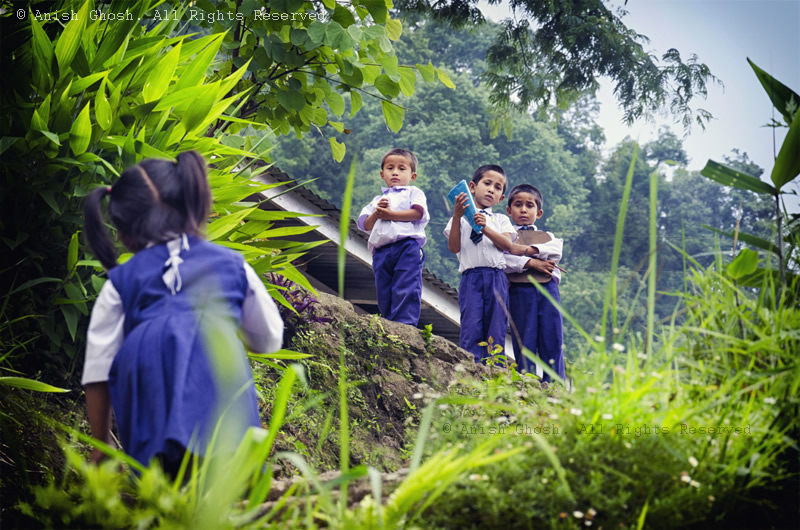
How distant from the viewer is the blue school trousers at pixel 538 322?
19.9 feet

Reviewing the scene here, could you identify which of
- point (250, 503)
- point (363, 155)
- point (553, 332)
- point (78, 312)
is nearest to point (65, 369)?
point (78, 312)

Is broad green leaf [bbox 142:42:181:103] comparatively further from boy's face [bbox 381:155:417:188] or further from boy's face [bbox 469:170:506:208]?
boy's face [bbox 469:170:506:208]

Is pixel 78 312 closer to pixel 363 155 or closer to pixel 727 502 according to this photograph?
pixel 727 502

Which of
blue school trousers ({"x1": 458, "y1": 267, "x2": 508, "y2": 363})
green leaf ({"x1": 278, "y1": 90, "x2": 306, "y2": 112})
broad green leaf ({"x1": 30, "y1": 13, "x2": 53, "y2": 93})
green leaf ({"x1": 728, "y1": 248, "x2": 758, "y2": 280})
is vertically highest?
green leaf ({"x1": 278, "y1": 90, "x2": 306, "y2": 112})

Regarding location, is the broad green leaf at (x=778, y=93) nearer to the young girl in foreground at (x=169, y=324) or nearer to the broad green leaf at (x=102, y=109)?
the young girl in foreground at (x=169, y=324)

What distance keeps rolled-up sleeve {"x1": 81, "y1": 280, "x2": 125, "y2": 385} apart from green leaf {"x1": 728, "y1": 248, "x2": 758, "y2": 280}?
6.37ft

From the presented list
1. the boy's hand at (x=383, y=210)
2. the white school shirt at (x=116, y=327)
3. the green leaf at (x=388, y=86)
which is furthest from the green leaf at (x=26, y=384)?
the boy's hand at (x=383, y=210)

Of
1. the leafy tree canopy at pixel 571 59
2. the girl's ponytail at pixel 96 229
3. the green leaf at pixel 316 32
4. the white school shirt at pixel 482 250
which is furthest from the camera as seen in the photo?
the leafy tree canopy at pixel 571 59

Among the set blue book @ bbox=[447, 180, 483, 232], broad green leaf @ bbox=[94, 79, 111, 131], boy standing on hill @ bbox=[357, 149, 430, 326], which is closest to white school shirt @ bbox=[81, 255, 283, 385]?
broad green leaf @ bbox=[94, 79, 111, 131]

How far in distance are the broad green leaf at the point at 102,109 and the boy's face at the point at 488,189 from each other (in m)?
3.53

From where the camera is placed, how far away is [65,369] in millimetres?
3463

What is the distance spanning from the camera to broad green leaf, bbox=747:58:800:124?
8.72 feet

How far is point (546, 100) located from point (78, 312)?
8662 mm

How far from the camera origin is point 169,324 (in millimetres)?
2211
